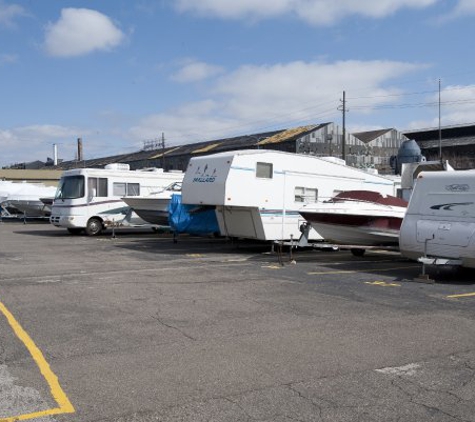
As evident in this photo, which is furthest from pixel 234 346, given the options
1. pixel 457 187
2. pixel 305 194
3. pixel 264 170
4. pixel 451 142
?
pixel 451 142

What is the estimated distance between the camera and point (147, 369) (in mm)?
5438

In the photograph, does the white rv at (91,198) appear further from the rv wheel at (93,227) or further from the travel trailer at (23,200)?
the travel trailer at (23,200)

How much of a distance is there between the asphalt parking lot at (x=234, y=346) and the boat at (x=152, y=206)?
377 inches

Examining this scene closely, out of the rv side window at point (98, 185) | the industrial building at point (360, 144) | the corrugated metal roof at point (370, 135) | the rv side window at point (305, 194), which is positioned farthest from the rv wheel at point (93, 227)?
the corrugated metal roof at point (370, 135)

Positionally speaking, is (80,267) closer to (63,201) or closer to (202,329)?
(202,329)

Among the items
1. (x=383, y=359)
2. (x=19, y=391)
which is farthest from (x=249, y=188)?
Answer: (x=19, y=391)

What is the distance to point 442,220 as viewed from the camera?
1162cm

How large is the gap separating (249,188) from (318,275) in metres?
4.48

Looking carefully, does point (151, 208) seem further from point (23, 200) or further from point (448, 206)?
point (23, 200)

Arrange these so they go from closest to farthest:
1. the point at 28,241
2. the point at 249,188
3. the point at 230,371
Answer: the point at 230,371 < the point at 249,188 < the point at 28,241

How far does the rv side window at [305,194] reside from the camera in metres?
16.9

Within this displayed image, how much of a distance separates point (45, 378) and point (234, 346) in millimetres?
2078

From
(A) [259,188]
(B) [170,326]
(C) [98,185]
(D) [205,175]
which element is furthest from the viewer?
(C) [98,185]

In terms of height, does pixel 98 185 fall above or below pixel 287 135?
below
